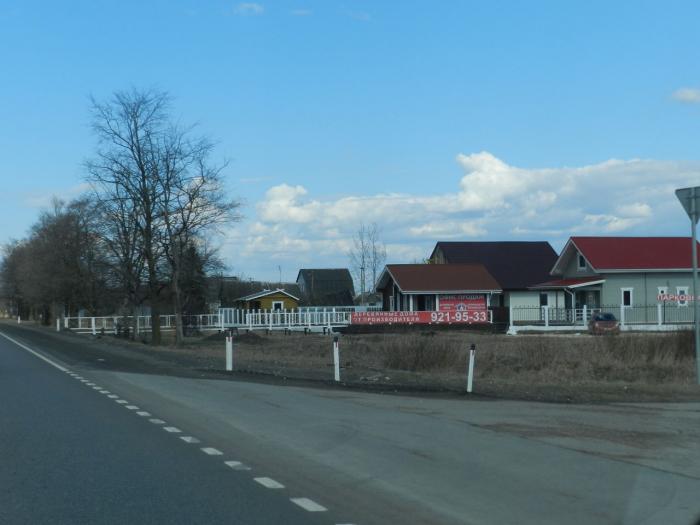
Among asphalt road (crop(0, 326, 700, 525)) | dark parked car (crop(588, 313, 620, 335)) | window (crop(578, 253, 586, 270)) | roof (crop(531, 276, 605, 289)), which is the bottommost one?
asphalt road (crop(0, 326, 700, 525))

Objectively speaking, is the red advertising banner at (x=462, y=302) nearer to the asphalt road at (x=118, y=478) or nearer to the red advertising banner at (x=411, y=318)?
the red advertising banner at (x=411, y=318)

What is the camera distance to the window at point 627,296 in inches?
2154

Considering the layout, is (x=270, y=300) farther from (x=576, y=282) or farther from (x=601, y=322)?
(x=601, y=322)

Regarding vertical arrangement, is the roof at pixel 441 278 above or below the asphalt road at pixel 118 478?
above

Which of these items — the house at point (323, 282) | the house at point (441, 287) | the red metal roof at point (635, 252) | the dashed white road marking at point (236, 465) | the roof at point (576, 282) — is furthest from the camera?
the house at point (323, 282)

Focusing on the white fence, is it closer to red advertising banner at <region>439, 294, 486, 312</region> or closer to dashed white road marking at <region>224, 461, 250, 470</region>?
red advertising banner at <region>439, 294, 486, 312</region>

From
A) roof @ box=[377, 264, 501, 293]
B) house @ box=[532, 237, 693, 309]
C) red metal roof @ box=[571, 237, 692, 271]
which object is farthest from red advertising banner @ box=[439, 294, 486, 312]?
red metal roof @ box=[571, 237, 692, 271]

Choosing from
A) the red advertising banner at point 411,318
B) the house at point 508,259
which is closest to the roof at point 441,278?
the red advertising banner at point 411,318

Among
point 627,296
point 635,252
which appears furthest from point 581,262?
point 627,296

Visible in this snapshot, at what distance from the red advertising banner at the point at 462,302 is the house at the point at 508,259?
26.2ft

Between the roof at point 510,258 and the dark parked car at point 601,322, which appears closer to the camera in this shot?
the dark parked car at point 601,322

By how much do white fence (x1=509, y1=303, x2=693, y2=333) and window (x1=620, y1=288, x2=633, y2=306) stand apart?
6.68ft

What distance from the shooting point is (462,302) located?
6028cm

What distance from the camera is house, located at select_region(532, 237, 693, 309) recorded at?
5403 cm
